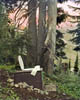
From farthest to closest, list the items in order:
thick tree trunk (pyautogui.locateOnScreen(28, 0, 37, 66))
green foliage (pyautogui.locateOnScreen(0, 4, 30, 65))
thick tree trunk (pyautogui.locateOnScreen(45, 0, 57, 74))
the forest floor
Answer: thick tree trunk (pyautogui.locateOnScreen(28, 0, 37, 66))
thick tree trunk (pyautogui.locateOnScreen(45, 0, 57, 74))
green foliage (pyautogui.locateOnScreen(0, 4, 30, 65))
the forest floor

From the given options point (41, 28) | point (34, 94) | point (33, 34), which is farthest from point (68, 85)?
point (33, 34)

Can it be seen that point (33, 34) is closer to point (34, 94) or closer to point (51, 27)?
point (51, 27)

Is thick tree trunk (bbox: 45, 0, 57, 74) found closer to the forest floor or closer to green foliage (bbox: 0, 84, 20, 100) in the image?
the forest floor

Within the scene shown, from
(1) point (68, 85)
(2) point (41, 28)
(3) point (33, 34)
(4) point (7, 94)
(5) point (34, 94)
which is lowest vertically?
(1) point (68, 85)

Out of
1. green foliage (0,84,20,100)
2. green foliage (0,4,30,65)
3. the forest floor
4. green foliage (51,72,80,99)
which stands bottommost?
green foliage (51,72,80,99)

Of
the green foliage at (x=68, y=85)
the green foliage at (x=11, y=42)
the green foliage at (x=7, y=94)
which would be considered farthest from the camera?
the green foliage at (x=11, y=42)

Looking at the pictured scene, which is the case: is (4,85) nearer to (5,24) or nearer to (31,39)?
(5,24)

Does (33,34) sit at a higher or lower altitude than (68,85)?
higher

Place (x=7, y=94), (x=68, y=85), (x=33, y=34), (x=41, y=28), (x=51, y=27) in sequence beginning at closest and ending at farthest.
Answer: (x=7, y=94) → (x=68, y=85) → (x=51, y=27) → (x=41, y=28) → (x=33, y=34)

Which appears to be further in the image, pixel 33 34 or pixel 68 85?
pixel 33 34

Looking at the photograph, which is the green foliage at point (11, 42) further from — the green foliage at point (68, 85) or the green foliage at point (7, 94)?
the green foliage at point (7, 94)

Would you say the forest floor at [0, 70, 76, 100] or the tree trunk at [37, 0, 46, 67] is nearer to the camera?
the forest floor at [0, 70, 76, 100]

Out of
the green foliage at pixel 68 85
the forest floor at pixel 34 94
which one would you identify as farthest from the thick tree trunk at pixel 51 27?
the forest floor at pixel 34 94

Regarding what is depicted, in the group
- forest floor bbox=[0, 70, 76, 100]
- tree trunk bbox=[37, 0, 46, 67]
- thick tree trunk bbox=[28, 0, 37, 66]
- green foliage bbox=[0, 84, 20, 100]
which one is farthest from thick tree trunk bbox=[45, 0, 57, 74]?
green foliage bbox=[0, 84, 20, 100]
